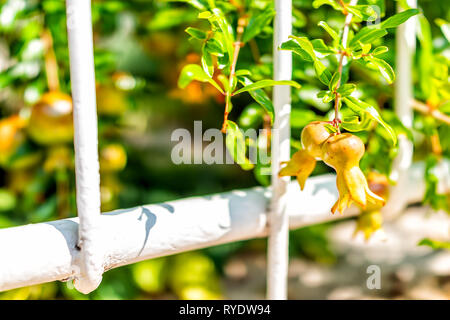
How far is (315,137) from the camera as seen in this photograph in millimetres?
445

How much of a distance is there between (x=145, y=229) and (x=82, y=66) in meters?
0.16

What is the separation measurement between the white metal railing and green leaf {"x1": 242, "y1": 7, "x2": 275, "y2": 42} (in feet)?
0.06

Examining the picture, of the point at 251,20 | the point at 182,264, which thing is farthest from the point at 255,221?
the point at 182,264

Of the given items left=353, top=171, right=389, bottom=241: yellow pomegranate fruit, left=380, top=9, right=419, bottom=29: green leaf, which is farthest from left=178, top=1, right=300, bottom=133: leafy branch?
left=353, top=171, right=389, bottom=241: yellow pomegranate fruit

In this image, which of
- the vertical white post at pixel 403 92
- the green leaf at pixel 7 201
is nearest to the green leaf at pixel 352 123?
the vertical white post at pixel 403 92

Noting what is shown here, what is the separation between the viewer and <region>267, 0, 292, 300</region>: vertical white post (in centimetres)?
51

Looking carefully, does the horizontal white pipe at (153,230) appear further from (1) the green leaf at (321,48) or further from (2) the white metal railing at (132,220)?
(1) the green leaf at (321,48)

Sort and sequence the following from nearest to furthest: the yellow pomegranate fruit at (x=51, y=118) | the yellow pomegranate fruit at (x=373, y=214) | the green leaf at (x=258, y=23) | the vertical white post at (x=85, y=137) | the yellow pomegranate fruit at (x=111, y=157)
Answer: the vertical white post at (x=85, y=137)
the green leaf at (x=258, y=23)
the yellow pomegranate fruit at (x=373, y=214)
the yellow pomegranate fruit at (x=51, y=118)
the yellow pomegranate fruit at (x=111, y=157)

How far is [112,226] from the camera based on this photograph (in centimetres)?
46

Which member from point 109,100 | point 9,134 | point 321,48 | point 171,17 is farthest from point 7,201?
point 321,48

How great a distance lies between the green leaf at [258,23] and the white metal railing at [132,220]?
0.06 feet

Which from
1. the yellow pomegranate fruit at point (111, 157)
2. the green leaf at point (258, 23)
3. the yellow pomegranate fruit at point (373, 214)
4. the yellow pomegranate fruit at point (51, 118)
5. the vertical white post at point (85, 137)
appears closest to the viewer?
the vertical white post at point (85, 137)

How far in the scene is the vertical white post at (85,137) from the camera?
1.38 feet
